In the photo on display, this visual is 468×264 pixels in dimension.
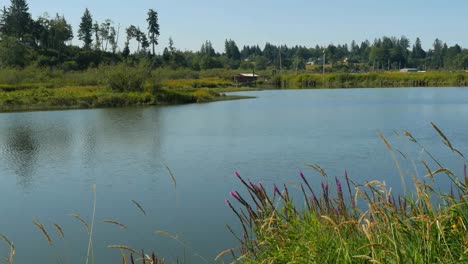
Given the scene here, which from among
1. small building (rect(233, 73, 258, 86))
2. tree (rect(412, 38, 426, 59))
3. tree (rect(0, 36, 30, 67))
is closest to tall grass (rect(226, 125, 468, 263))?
tree (rect(0, 36, 30, 67))

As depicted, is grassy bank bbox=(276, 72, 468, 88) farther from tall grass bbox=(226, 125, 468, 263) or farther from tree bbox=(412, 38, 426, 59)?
tree bbox=(412, 38, 426, 59)

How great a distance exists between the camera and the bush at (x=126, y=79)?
37.4 metres

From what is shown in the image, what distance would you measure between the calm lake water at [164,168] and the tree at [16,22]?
49597mm

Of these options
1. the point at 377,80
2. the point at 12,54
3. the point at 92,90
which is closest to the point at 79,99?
the point at 92,90

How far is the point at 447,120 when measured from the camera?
20469 mm

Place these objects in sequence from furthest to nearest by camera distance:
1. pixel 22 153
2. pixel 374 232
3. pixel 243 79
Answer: pixel 243 79 < pixel 22 153 < pixel 374 232

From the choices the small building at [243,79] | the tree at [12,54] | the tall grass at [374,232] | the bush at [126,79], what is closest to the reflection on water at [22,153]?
the tall grass at [374,232]

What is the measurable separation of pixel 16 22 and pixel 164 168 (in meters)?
64.2

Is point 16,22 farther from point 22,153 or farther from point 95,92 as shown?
point 22,153

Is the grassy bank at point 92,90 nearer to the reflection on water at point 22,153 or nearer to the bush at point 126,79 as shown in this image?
the bush at point 126,79

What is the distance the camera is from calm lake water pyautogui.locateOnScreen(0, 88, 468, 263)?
6.73 metres

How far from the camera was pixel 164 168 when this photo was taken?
37.3 ft

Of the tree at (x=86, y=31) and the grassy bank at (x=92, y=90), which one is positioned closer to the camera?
the grassy bank at (x=92, y=90)

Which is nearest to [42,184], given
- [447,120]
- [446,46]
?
[447,120]
